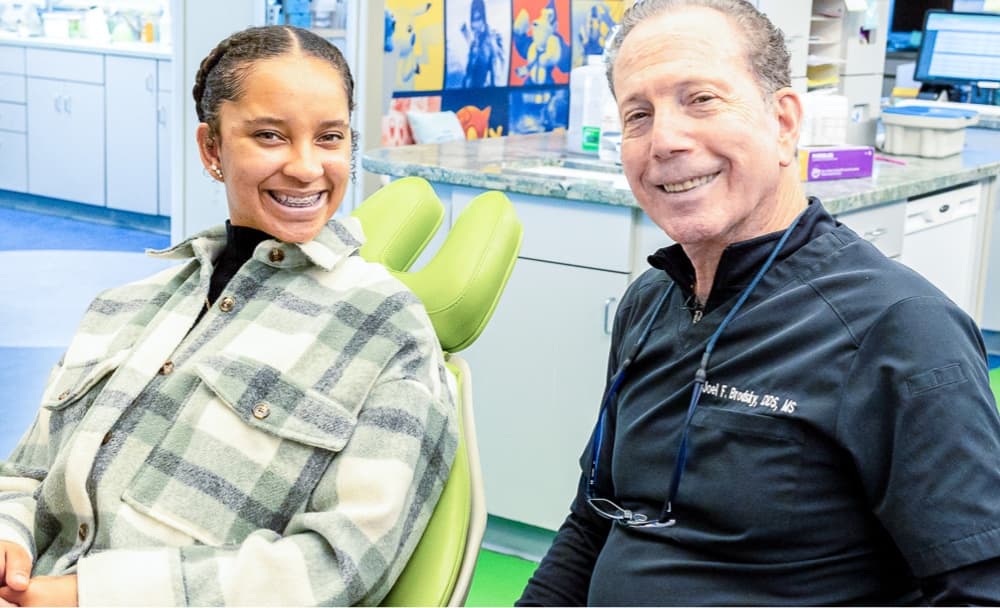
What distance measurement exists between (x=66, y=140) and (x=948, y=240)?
5.36m

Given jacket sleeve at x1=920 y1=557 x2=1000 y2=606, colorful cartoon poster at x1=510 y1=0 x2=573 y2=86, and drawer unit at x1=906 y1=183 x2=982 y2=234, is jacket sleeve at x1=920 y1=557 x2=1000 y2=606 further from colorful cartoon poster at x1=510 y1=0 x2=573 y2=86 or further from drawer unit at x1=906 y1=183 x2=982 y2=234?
colorful cartoon poster at x1=510 y1=0 x2=573 y2=86

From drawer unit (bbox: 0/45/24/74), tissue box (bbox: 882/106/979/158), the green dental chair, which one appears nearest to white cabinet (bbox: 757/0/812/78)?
tissue box (bbox: 882/106/979/158)

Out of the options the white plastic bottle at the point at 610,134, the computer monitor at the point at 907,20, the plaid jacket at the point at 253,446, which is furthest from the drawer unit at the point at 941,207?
the computer monitor at the point at 907,20

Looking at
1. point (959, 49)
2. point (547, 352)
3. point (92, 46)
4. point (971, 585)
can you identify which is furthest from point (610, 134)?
point (92, 46)

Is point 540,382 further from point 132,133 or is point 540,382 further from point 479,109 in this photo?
point 132,133

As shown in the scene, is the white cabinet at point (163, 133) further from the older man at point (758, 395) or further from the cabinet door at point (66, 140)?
the older man at point (758, 395)

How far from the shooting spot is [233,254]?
5.56 ft

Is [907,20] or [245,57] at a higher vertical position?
[907,20]

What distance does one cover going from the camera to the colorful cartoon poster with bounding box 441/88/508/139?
5453mm

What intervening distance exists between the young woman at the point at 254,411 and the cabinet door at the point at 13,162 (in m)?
6.56

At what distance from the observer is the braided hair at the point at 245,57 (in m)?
1.60

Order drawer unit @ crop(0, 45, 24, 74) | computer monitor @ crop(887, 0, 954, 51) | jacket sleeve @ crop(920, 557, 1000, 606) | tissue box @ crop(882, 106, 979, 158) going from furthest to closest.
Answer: computer monitor @ crop(887, 0, 954, 51)
drawer unit @ crop(0, 45, 24, 74)
tissue box @ crop(882, 106, 979, 158)
jacket sleeve @ crop(920, 557, 1000, 606)

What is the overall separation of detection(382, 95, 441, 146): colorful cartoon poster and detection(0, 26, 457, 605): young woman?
331 cm

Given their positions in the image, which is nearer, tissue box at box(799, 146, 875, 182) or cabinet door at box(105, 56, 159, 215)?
tissue box at box(799, 146, 875, 182)
